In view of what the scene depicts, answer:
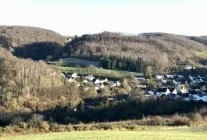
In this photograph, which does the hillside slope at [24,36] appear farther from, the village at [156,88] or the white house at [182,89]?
the white house at [182,89]

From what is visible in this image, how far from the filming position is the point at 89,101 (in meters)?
38.8

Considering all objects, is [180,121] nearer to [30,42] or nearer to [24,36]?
[30,42]

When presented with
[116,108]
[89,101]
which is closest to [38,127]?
[116,108]

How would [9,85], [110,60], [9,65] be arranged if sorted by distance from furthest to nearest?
1. [110,60]
2. [9,65]
3. [9,85]

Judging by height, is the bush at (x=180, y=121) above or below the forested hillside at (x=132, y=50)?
below

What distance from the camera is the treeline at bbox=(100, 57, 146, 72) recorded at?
65.9m

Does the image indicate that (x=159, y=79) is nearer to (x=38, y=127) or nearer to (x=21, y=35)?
(x=38, y=127)

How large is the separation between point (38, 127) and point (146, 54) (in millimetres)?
63700

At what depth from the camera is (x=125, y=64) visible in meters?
67.4

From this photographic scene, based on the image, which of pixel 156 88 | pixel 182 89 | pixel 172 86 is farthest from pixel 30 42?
pixel 182 89

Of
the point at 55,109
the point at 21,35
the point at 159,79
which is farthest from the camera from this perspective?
the point at 21,35

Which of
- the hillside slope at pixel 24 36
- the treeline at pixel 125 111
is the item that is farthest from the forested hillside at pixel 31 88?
the hillside slope at pixel 24 36

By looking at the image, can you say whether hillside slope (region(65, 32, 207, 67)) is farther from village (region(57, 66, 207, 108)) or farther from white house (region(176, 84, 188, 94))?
white house (region(176, 84, 188, 94))

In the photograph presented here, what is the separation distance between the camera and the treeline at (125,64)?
65938 millimetres
